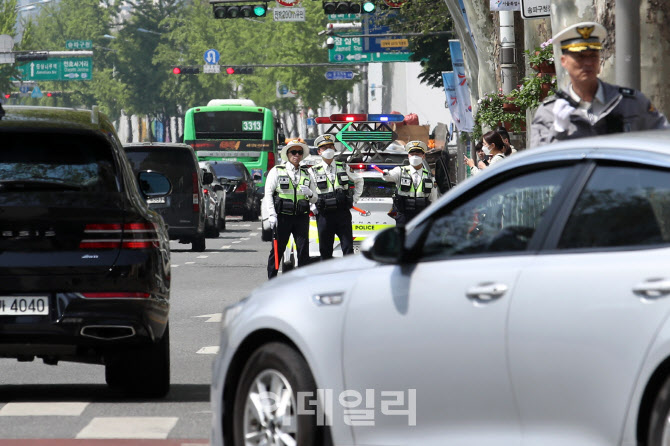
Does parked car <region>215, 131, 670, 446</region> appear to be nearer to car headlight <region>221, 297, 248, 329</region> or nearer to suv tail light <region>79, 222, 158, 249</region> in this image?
car headlight <region>221, 297, 248, 329</region>

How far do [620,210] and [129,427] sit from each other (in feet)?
12.2

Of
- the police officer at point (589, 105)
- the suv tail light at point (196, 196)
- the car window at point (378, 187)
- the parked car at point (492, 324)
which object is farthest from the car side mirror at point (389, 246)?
the suv tail light at point (196, 196)

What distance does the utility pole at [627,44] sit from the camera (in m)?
10.0

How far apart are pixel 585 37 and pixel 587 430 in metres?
2.46

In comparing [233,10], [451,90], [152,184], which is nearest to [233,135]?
[233,10]

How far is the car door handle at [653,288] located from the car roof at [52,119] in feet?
15.8

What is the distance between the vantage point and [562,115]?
7027 millimetres

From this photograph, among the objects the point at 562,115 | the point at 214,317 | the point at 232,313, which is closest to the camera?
the point at 232,313

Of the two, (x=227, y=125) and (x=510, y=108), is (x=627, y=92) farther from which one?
(x=227, y=125)

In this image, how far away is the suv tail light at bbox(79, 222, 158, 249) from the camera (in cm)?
873

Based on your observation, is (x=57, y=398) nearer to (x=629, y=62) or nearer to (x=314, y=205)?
(x=629, y=62)

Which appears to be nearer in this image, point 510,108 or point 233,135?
point 510,108

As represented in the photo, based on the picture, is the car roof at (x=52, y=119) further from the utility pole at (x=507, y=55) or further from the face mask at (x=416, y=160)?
the utility pole at (x=507, y=55)

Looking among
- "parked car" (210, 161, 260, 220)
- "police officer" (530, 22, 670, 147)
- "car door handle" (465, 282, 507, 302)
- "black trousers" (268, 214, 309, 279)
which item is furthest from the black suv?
"parked car" (210, 161, 260, 220)
